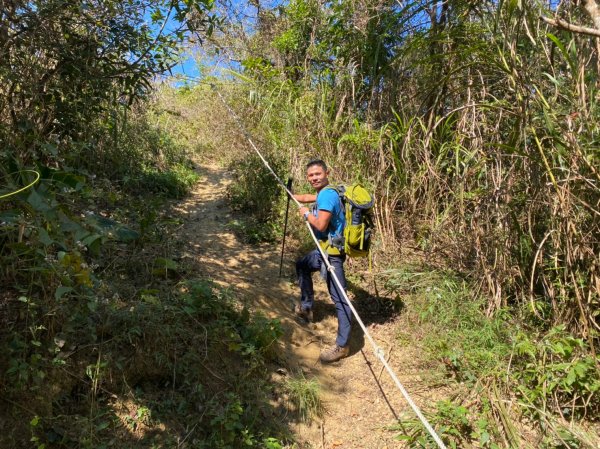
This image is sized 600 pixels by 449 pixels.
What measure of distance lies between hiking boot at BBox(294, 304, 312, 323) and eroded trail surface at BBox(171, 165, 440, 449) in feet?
0.24

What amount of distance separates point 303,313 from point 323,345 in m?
0.37

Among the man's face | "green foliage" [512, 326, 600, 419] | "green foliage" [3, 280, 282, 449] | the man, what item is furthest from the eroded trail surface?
the man's face

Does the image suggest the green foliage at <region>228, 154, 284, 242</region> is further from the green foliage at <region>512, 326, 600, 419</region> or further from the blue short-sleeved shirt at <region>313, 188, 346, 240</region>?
the green foliage at <region>512, 326, 600, 419</region>

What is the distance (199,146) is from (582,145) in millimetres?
6780

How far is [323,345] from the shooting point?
13.0 feet

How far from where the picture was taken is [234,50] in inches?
337

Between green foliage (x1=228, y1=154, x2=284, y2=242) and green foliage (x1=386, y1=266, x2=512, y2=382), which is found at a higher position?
green foliage (x1=228, y1=154, x2=284, y2=242)

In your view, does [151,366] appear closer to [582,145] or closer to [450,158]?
[582,145]

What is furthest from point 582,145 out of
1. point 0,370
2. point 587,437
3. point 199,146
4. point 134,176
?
point 199,146

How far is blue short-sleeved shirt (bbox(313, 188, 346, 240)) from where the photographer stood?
11.9 feet

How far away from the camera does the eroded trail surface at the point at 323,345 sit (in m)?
3.16

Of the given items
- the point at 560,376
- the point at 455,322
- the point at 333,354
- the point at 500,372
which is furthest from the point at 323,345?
the point at 560,376

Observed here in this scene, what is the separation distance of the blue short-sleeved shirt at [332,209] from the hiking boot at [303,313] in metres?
0.80

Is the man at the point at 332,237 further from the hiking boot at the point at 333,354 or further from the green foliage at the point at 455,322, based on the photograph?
the green foliage at the point at 455,322
